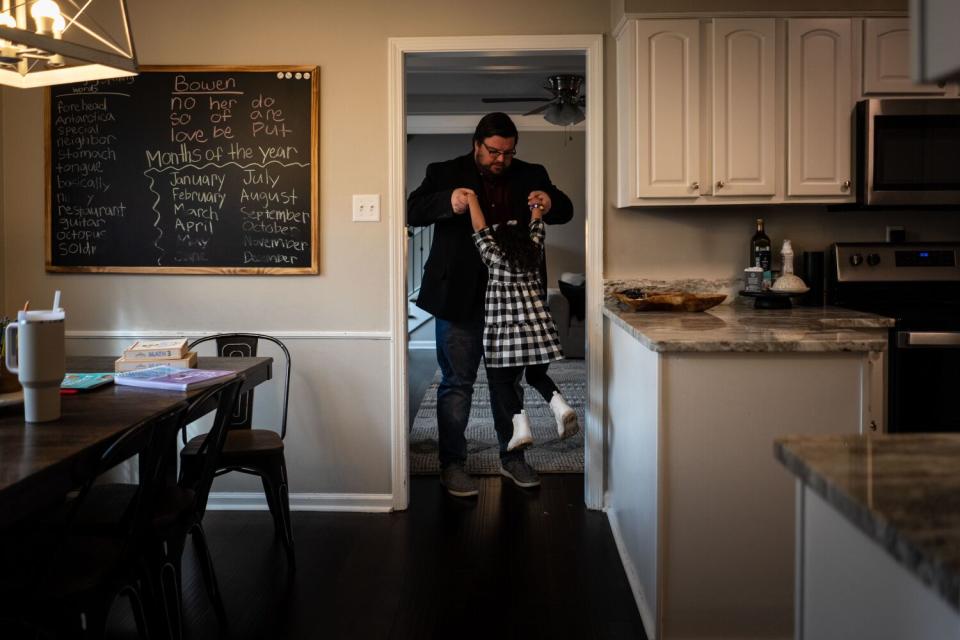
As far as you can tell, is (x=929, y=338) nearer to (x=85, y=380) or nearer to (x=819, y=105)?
(x=819, y=105)

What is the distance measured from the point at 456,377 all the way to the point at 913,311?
6.10ft

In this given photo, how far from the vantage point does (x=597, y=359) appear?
353cm

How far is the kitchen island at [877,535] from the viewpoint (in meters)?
0.73

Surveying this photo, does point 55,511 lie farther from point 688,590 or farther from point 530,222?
point 530,222

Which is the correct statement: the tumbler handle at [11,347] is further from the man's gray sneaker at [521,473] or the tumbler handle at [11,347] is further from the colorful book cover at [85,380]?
the man's gray sneaker at [521,473]

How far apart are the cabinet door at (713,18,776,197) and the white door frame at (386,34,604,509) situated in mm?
484

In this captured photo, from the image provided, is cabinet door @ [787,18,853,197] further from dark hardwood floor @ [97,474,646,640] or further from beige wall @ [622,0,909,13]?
dark hardwood floor @ [97,474,646,640]

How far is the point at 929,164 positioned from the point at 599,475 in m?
1.81

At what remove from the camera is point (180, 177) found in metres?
3.53

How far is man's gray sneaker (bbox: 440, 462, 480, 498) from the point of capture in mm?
3666

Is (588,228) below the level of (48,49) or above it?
below

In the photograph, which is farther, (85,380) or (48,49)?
(85,380)

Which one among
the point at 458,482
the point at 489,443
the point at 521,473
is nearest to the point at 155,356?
the point at 458,482

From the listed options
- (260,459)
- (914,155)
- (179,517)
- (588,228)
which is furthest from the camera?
(588,228)
